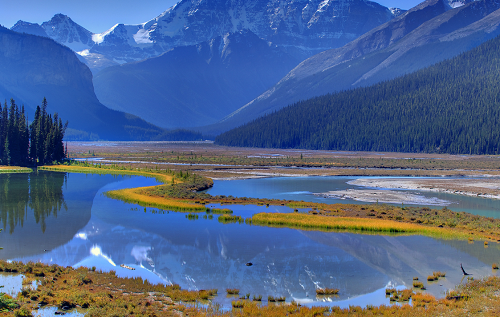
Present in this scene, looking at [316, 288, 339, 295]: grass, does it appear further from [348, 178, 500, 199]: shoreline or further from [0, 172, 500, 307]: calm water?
[348, 178, 500, 199]: shoreline

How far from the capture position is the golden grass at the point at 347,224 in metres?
34.1

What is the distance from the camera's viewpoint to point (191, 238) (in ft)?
104

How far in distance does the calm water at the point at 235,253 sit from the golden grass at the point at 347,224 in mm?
1762

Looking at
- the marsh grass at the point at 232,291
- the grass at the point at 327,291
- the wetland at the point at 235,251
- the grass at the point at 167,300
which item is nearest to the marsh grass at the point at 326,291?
the grass at the point at 327,291

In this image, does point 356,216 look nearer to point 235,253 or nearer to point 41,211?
point 235,253

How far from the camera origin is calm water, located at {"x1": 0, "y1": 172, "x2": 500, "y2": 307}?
22094 mm

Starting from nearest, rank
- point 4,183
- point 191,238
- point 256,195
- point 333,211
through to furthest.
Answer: point 191,238 → point 333,211 → point 256,195 → point 4,183

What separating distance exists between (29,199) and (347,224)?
113 ft

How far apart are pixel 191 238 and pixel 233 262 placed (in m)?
6.82

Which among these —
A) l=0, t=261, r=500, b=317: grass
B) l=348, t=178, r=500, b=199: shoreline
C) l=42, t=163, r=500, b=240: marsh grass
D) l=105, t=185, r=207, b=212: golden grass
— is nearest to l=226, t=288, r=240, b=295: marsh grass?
l=0, t=261, r=500, b=317: grass

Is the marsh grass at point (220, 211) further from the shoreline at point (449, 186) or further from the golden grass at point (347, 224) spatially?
the shoreline at point (449, 186)

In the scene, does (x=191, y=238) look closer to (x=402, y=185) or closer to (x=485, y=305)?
(x=485, y=305)

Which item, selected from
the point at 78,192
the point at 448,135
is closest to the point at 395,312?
the point at 78,192

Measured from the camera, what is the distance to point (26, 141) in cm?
9906
